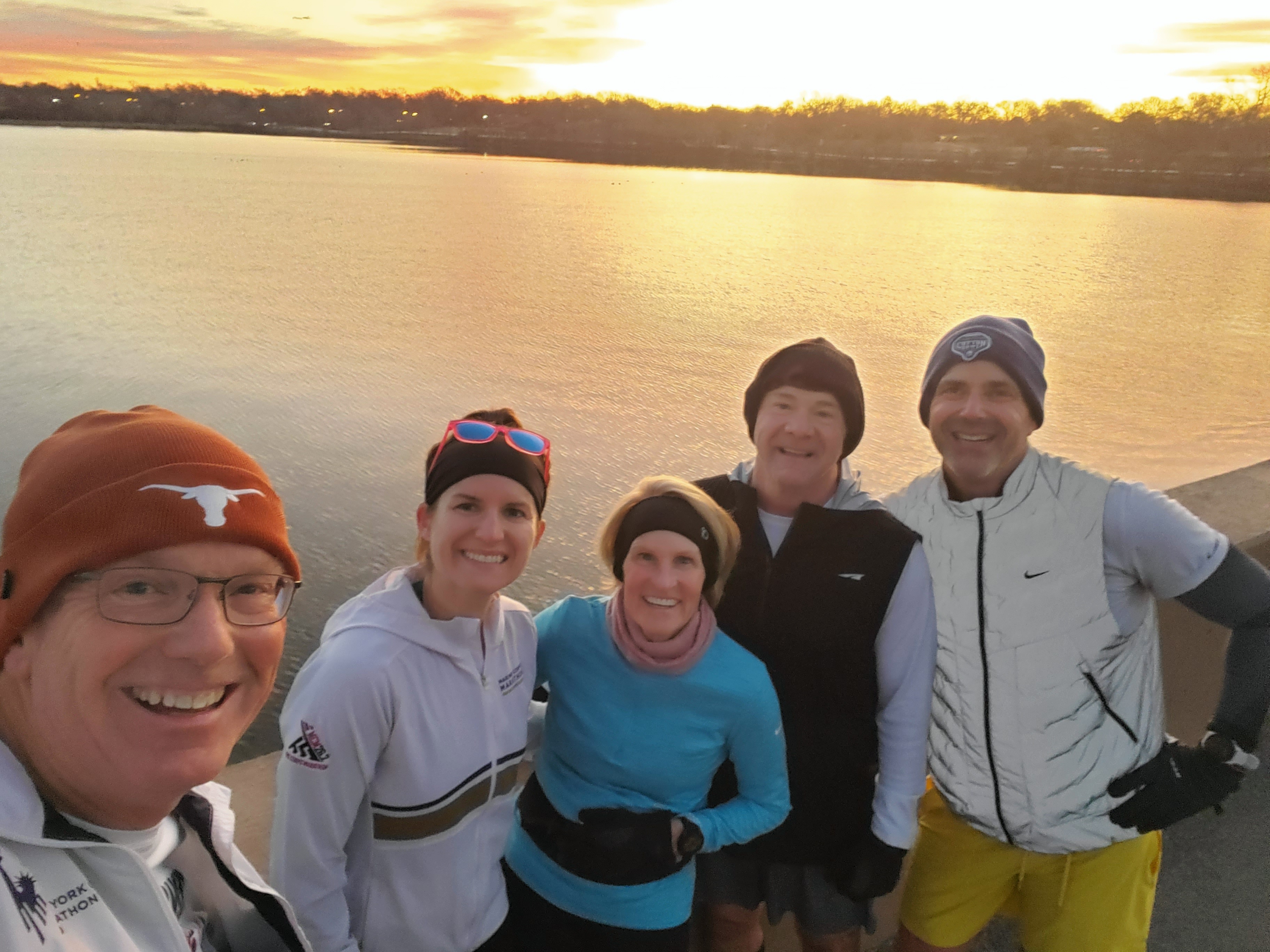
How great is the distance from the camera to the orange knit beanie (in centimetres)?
119

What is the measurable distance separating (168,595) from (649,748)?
127 cm

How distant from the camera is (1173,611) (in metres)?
3.48

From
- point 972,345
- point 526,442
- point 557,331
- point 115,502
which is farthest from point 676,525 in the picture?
point 557,331

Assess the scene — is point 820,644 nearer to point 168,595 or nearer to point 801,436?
point 801,436

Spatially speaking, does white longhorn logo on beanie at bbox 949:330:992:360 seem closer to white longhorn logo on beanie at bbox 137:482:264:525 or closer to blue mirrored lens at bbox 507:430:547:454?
blue mirrored lens at bbox 507:430:547:454

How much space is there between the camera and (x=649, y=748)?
2.13 meters

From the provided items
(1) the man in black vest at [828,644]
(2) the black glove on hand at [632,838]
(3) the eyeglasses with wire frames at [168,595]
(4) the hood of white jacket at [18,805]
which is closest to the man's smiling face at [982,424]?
(1) the man in black vest at [828,644]

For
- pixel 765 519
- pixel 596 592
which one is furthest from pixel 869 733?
pixel 596 592

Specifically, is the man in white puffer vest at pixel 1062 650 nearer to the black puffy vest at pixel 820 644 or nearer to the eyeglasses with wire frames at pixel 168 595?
the black puffy vest at pixel 820 644

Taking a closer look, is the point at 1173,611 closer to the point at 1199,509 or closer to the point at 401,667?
the point at 1199,509

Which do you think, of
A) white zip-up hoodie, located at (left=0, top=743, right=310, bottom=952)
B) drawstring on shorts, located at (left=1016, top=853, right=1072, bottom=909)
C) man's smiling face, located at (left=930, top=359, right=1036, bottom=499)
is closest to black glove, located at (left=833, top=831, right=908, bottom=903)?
drawstring on shorts, located at (left=1016, top=853, right=1072, bottom=909)

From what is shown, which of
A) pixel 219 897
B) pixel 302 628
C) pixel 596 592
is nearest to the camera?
pixel 219 897

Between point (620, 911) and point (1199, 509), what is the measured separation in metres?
3.77

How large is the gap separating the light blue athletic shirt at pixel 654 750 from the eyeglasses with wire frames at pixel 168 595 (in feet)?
3.25
